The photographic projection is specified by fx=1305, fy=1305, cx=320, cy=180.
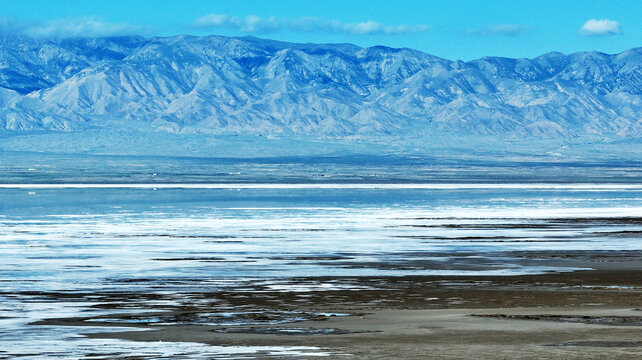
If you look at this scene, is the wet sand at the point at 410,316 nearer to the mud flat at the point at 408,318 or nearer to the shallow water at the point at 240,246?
the mud flat at the point at 408,318

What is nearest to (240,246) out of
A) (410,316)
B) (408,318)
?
(410,316)

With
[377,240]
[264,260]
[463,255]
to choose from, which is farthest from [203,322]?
[377,240]

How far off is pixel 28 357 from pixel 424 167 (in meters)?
176

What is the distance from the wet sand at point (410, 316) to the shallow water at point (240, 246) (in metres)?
0.58

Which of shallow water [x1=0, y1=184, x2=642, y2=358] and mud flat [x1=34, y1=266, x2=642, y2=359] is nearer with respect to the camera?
mud flat [x1=34, y1=266, x2=642, y2=359]

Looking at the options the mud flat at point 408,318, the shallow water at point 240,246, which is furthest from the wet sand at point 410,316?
the shallow water at point 240,246

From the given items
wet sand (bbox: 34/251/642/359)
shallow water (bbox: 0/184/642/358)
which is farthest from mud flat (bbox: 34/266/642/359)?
shallow water (bbox: 0/184/642/358)

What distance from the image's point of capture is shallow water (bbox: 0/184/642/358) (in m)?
20.6

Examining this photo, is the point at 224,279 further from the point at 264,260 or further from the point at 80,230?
the point at 80,230

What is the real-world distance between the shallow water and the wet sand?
1.90 feet

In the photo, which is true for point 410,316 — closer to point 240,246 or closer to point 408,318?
point 408,318

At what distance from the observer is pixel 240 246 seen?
3538cm

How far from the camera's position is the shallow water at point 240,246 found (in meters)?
20.6

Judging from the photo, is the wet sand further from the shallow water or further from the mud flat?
the shallow water
